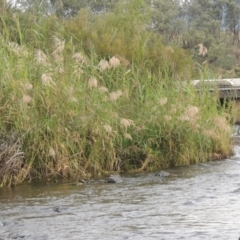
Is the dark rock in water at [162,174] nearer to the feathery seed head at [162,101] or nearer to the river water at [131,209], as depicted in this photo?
the river water at [131,209]

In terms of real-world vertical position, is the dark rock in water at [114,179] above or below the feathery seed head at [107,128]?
below

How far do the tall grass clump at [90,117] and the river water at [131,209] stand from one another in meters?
0.39

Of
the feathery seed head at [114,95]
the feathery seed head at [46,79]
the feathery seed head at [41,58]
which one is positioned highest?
the feathery seed head at [41,58]

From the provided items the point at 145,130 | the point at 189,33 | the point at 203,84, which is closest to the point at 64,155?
the point at 145,130

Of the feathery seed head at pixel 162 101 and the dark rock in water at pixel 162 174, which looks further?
the feathery seed head at pixel 162 101

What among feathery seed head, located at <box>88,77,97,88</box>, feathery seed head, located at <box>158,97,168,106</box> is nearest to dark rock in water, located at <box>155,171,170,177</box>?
feathery seed head, located at <box>158,97,168,106</box>

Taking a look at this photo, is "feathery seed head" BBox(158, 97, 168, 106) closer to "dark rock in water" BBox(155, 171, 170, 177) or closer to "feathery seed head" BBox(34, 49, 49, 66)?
"dark rock in water" BBox(155, 171, 170, 177)

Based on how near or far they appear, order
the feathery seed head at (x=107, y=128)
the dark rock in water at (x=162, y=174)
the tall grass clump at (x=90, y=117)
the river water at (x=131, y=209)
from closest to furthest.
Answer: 1. the river water at (x=131, y=209)
2. the tall grass clump at (x=90, y=117)
3. the feathery seed head at (x=107, y=128)
4. the dark rock in water at (x=162, y=174)

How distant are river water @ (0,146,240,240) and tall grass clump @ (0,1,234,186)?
0.39 metres

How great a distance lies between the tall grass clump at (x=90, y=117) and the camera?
855 centimetres

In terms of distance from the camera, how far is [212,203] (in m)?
7.17

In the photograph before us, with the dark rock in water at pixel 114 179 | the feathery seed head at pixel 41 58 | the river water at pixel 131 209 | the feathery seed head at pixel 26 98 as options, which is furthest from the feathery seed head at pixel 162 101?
the feathery seed head at pixel 26 98

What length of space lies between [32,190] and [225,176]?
2454mm

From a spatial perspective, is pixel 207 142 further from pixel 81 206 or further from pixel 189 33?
pixel 189 33
